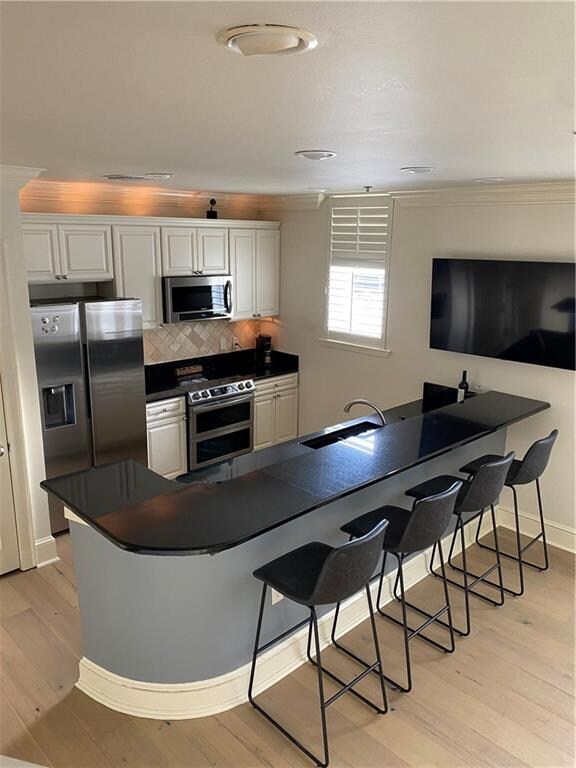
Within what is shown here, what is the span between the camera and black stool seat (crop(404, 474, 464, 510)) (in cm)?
332

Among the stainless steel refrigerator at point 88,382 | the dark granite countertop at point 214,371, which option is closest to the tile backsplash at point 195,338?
the dark granite countertop at point 214,371

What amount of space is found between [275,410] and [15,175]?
3.19 meters

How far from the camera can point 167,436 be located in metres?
4.95

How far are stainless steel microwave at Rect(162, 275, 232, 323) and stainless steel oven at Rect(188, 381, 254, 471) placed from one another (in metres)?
0.68

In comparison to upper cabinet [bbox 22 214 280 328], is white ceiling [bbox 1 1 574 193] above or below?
above

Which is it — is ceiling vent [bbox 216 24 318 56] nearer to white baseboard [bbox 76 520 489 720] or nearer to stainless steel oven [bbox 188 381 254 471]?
white baseboard [bbox 76 520 489 720]

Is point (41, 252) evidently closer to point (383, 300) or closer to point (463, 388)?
point (383, 300)

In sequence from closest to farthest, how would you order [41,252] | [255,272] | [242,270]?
[41,252], [242,270], [255,272]

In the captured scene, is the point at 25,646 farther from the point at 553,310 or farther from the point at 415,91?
the point at 553,310

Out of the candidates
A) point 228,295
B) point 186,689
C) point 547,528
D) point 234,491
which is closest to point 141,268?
point 228,295

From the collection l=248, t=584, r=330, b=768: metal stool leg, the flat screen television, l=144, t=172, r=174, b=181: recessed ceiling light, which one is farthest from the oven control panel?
l=248, t=584, r=330, b=768: metal stool leg

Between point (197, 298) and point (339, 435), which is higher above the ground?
point (197, 298)

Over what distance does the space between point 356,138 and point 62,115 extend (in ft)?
3.56

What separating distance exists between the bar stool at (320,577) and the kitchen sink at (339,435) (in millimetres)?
1035
